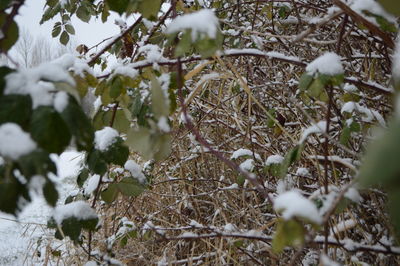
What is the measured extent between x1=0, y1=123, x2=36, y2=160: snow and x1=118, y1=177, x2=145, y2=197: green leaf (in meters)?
0.49

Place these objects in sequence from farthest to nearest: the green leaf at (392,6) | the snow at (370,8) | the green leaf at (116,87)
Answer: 1. the green leaf at (116,87)
2. the snow at (370,8)
3. the green leaf at (392,6)

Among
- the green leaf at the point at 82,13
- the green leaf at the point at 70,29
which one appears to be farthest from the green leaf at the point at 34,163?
the green leaf at the point at 70,29

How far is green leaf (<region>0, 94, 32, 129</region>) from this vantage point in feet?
1.37

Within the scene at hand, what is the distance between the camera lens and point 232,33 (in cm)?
133

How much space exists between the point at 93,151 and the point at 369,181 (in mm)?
624

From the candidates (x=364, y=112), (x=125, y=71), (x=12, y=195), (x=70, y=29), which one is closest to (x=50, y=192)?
(x=12, y=195)

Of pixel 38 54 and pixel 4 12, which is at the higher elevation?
pixel 4 12

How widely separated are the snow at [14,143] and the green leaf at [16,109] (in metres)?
0.02

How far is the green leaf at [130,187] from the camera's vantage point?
865mm

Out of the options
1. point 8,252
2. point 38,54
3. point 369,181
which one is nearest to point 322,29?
point 369,181

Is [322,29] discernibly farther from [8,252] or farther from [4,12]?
[8,252]

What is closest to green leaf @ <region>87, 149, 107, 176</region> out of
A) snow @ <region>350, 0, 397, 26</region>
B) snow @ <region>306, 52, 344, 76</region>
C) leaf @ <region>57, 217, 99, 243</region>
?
leaf @ <region>57, 217, 99, 243</region>

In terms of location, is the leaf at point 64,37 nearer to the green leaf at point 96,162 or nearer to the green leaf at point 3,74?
the green leaf at point 96,162

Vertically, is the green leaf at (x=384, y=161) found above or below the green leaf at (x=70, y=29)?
above
